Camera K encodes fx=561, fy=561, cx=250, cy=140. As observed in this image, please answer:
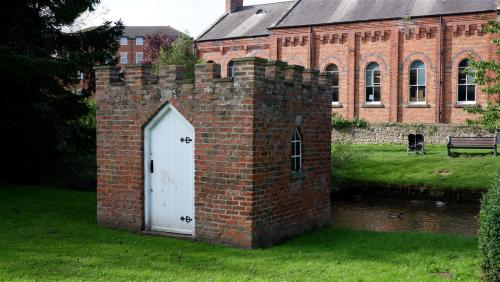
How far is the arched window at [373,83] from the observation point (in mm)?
36531

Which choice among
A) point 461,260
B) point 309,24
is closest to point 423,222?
point 461,260

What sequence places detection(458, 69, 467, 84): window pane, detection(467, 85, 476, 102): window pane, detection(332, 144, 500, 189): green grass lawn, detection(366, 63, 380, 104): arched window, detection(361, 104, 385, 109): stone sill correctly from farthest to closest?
detection(366, 63, 380, 104): arched window < detection(361, 104, 385, 109): stone sill < detection(458, 69, 467, 84): window pane < detection(467, 85, 476, 102): window pane < detection(332, 144, 500, 189): green grass lawn

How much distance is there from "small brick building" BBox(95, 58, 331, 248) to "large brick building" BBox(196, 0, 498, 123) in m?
24.3

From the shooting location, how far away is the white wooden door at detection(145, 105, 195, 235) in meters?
10.3

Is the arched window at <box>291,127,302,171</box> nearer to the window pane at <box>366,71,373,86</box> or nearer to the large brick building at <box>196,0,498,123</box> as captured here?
the large brick building at <box>196,0,498,123</box>

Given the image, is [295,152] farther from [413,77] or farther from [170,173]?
[413,77]

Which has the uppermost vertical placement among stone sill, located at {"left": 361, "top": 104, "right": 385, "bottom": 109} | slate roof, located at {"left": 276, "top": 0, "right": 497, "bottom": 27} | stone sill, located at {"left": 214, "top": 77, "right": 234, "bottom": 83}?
slate roof, located at {"left": 276, "top": 0, "right": 497, "bottom": 27}

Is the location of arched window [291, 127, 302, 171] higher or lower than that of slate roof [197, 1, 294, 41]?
lower

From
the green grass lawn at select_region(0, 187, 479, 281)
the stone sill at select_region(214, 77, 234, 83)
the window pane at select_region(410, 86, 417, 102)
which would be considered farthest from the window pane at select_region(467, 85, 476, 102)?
the stone sill at select_region(214, 77, 234, 83)

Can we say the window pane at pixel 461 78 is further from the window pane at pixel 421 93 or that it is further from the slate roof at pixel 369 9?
the slate roof at pixel 369 9

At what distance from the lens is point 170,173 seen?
34.8 ft

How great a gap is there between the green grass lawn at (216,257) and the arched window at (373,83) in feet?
85.7

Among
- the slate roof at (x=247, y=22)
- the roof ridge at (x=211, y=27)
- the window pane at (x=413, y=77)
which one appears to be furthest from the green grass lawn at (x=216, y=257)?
the roof ridge at (x=211, y=27)

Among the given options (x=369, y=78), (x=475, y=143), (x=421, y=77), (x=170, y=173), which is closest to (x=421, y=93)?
(x=421, y=77)
